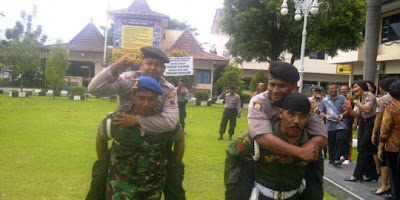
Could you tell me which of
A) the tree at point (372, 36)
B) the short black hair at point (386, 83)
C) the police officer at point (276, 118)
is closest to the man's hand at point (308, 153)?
the police officer at point (276, 118)

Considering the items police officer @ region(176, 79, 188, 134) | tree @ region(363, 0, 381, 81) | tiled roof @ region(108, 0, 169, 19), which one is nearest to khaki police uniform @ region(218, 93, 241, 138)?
police officer @ region(176, 79, 188, 134)

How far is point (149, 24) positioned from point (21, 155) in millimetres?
23908

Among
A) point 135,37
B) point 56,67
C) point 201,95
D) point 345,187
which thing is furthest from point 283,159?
point 135,37

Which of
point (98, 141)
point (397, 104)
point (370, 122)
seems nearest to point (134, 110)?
point (98, 141)

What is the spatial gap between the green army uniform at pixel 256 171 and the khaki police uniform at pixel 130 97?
59 cm

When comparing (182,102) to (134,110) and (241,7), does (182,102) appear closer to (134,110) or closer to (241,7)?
(134,110)

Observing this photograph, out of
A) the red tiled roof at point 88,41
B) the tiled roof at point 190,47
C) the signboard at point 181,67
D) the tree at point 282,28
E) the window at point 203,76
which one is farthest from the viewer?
the red tiled roof at point 88,41

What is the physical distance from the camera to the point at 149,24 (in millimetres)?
30797

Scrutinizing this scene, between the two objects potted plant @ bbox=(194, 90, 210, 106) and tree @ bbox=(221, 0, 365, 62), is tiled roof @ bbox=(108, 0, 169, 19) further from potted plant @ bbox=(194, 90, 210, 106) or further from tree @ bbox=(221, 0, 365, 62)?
tree @ bbox=(221, 0, 365, 62)

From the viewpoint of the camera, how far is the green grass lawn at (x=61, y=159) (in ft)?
19.3

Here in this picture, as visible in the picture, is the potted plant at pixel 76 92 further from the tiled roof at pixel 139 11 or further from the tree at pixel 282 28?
the tree at pixel 282 28

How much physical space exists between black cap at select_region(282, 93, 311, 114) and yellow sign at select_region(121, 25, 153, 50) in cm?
2644

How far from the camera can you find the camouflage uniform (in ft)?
10.3

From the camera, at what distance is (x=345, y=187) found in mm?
6418
